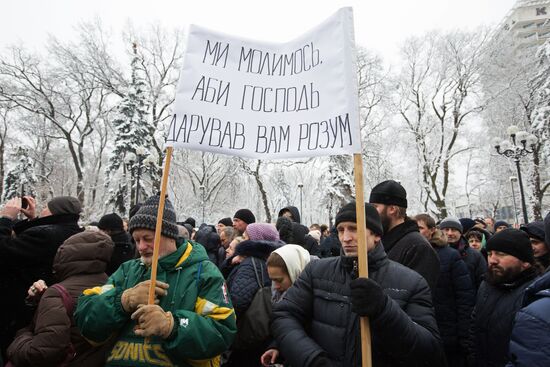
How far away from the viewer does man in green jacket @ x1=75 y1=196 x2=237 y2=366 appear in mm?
2367

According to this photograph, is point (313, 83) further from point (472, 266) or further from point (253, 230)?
point (472, 266)

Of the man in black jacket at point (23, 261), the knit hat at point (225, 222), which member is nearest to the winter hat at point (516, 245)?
the man in black jacket at point (23, 261)

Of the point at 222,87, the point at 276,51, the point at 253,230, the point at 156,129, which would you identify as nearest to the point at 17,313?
the point at 253,230

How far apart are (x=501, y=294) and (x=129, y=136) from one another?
26.7m

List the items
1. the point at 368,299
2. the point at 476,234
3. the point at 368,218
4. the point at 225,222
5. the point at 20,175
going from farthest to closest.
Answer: the point at 20,175, the point at 225,222, the point at 476,234, the point at 368,218, the point at 368,299

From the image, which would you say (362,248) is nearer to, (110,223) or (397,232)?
(397,232)

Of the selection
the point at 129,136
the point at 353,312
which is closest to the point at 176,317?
the point at 353,312

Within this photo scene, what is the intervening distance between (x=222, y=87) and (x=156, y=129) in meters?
26.2

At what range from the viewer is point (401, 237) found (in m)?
Result: 3.54

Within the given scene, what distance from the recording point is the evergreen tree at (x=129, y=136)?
26.8 m

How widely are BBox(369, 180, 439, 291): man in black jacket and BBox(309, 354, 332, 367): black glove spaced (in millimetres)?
1299

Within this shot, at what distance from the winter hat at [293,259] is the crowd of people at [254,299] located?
1 cm

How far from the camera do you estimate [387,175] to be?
3062cm

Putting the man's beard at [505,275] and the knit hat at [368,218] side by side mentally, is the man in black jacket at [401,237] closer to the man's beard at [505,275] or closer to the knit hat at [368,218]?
the man's beard at [505,275]
